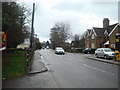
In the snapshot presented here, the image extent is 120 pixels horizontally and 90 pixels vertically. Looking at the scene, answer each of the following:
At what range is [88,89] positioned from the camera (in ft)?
20.6

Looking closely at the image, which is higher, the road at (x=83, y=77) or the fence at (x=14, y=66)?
the fence at (x=14, y=66)

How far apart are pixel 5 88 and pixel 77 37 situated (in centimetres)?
7201

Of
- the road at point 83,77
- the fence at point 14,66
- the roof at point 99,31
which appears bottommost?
the road at point 83,77

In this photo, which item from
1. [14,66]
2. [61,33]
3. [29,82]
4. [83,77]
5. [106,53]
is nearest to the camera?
[29,82]

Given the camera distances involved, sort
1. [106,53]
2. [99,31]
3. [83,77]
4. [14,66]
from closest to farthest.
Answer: [83,77] → [14,66] → [106,53] → [99,31]

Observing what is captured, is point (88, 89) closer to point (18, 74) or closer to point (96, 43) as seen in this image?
point (18, 74)

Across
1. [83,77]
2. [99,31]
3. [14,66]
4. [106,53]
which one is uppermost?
[99,31]

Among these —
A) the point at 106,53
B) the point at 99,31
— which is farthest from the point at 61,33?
the point at 106,53

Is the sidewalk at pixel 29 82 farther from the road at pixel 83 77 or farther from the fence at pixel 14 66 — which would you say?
the fence at pixel 14 66

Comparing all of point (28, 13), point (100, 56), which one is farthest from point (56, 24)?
point (100, 56)

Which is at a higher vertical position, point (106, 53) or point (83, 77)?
point (106, 53)

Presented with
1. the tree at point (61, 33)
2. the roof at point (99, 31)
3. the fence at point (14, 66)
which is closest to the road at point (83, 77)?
the fence at point (14, 66)

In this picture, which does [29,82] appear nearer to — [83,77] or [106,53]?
[83,77]

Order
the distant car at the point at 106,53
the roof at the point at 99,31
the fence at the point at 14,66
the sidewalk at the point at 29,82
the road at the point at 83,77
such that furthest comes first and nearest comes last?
the roof at the point at 99,31
the distant car at the point at 106,53
the fence at the point at 14,66
the road at the point at 83,77
the sidewalk at the point at 29,82
